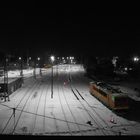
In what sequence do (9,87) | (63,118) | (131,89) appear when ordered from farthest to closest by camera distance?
A: (131,89) < (9,87) < (63,118)

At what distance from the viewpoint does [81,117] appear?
38.9 meters

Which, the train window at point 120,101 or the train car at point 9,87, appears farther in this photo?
the train car at point 9,87

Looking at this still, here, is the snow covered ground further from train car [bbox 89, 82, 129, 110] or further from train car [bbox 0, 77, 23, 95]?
train car [bbox 0, 77, 23, 95]

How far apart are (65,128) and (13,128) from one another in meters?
6.33

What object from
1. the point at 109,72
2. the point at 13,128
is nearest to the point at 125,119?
the point at 13,128

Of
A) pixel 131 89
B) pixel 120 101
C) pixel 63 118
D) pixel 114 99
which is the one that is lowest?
pixel 63 118

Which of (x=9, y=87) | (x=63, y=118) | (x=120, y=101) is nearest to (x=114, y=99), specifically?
(x=120, y=101)

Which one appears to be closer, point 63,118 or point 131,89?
point 63,118

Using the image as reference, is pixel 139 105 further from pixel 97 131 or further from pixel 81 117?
pixel 97 131

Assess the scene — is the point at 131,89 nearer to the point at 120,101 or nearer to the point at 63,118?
the point at 120,101

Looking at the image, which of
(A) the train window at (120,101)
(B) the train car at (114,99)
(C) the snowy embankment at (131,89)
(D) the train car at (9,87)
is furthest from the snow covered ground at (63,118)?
(C) the snowy embankment at (131,89)

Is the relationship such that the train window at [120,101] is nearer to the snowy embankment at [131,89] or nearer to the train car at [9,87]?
the snowy embankment at [131,89]
